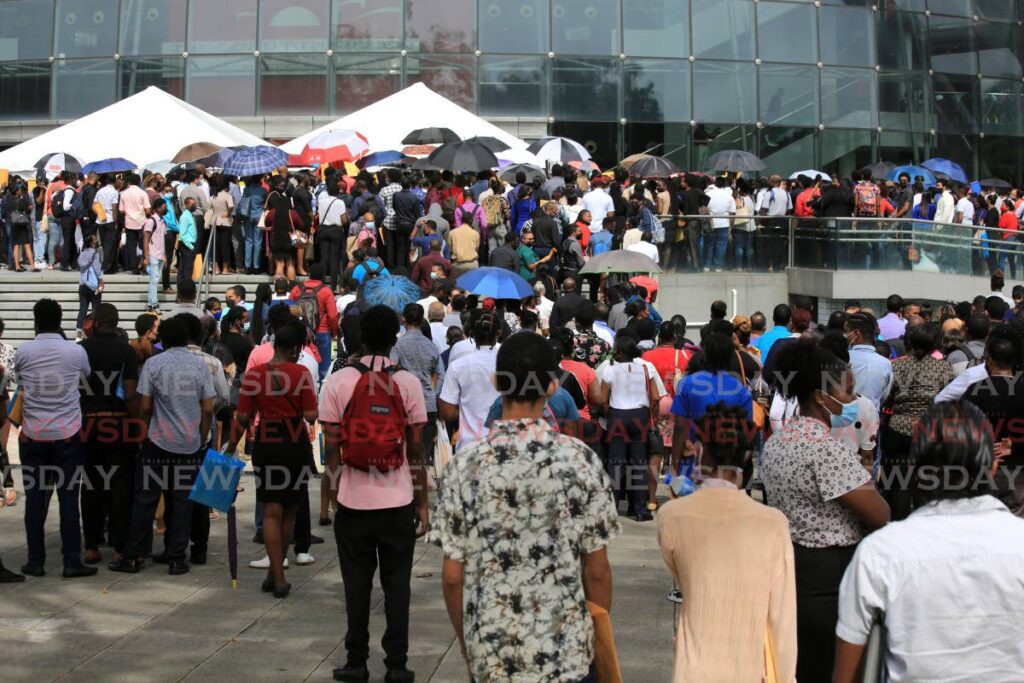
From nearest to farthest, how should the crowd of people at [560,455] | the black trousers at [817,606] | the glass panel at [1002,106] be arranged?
the crowd of people at [560,455] < the black trousers at [817,606] < the glass panel at [1002,106]

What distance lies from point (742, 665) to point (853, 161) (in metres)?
32.1

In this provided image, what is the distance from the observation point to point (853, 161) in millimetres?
35688

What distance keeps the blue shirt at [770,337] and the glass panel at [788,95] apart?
22.0 metres

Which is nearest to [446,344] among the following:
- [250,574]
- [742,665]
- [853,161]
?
[250,574]

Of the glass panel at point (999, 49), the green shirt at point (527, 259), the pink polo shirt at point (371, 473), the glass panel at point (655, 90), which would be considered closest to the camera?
the pink polo shirt at point (371, 473)

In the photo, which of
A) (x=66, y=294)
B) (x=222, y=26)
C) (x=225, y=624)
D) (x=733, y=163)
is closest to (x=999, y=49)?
(x=733, y=163)

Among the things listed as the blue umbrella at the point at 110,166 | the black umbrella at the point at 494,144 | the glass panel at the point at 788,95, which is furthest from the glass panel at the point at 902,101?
the blue umbrella at the point at 110,166

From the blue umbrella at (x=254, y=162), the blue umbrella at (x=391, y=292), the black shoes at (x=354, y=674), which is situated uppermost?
the blue umbrella at (x=254, y=162)

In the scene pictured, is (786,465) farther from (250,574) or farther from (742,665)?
(250,574)

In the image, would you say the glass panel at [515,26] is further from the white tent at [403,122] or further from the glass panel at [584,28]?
the white tent at [403,122]

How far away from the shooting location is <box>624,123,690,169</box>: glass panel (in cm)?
3431

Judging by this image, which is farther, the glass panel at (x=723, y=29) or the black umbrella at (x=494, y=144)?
the glass panel at (x=723, y=29)

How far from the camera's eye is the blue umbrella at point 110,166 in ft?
78.7

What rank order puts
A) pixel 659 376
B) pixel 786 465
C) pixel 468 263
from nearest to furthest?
pixel 786 465, pixel 659 376, pixel 468 263
